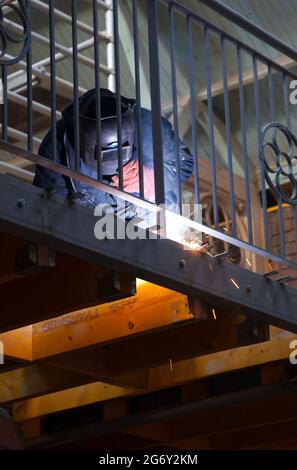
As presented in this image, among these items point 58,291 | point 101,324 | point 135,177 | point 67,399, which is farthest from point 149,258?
point 67,399

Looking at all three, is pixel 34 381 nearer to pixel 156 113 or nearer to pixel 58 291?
pixel 58 291

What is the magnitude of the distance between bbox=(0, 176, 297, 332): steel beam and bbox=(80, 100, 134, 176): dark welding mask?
2.72 ft

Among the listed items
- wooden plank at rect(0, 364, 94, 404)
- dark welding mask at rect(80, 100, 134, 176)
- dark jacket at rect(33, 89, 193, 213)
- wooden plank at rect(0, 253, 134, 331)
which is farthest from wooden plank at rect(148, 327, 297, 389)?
wooden plank at rect(0, 253, 134, 331)

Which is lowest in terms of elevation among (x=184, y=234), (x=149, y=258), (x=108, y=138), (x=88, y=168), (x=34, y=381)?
(x=34, y=381)

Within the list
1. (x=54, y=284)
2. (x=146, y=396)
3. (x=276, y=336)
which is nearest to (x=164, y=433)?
(x=146, y=396)

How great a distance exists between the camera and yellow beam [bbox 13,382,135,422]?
551 centimetres

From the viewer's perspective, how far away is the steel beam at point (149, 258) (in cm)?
366

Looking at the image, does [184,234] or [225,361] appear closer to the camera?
[184,234]

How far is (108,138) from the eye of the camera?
498cm

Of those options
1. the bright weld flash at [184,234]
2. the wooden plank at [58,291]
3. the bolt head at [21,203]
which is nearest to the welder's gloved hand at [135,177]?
the bright weld flash at [184,234]

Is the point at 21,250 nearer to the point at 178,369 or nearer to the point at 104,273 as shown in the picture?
the point at 104,273

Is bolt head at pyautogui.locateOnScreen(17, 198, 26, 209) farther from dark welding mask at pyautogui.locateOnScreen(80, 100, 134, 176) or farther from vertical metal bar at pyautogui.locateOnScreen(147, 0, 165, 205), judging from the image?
dark welding mask at pyautogui.locateOnScreen(80, 100, 134, 176)

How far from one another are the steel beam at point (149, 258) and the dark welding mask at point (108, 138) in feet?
2.72

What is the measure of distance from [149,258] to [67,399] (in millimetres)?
1830
